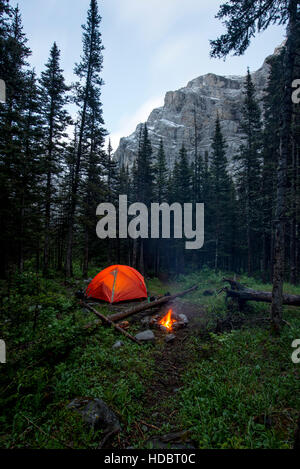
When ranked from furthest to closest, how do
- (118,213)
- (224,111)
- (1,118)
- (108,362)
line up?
(224,111)
(118,213)
(1,118)
(108,362)

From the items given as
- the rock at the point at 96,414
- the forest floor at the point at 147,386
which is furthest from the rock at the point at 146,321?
the rock at the point at 96,414

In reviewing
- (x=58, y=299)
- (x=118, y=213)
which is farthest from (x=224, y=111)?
(x=58, y=299)

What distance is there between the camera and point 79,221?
53.5 ft

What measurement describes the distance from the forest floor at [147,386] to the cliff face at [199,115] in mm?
115899

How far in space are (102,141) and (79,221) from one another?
8.78 metres

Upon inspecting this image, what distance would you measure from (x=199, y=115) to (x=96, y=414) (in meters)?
158

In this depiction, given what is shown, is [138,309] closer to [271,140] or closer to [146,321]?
[146,321]

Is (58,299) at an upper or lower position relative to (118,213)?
lower

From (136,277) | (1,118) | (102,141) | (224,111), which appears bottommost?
(136,277)

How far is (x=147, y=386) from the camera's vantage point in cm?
428

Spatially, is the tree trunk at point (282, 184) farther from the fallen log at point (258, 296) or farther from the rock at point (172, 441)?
the rock at point (172, 441)

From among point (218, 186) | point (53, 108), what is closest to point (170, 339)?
point (53, 108)

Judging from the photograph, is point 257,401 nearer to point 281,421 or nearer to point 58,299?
point 281,421

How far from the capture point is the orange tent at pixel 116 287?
31.6ft
